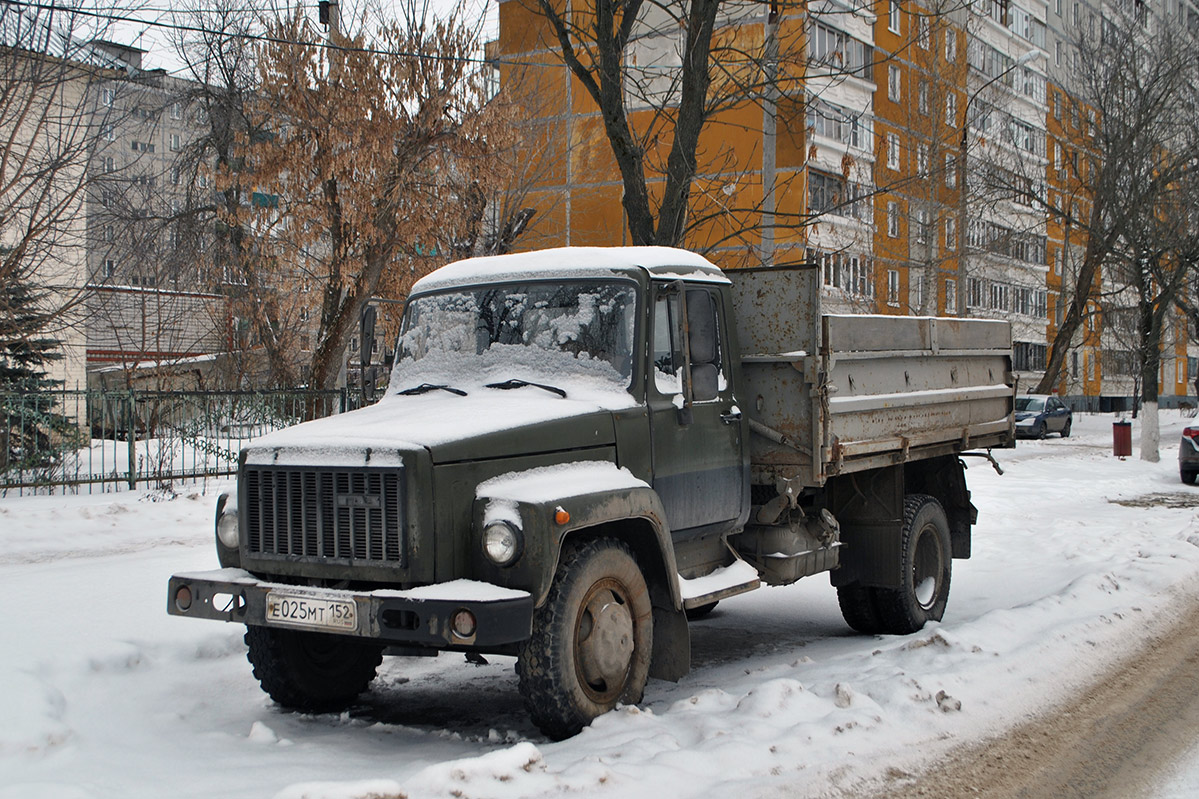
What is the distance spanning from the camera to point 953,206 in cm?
3131

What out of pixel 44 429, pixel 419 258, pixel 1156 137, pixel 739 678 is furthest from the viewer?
pixel 1156 137

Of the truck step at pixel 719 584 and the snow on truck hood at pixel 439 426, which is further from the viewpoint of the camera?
the truck step at pixel 719 584

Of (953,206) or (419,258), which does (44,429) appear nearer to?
(419,258)

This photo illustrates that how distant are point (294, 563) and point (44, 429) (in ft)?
39.8

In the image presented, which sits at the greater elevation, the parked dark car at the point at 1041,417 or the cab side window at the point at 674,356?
the cab side window at the point at 674,356

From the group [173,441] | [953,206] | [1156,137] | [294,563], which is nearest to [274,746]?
[294,563]

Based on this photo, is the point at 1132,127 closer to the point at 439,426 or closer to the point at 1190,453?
the point at 1190,453

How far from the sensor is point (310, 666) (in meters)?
6.06

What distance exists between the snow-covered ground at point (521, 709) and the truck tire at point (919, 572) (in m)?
0.25

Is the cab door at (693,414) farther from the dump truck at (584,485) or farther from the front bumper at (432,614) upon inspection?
the front bumper at (432,614)

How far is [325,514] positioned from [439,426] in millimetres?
668

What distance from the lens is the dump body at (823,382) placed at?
7004 mm

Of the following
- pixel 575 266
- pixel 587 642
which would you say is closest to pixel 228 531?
pixel 587 642

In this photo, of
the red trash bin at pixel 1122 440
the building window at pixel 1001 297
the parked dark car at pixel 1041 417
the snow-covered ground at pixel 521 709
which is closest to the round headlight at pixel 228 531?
the snow-covered ground at pixel 521 709
